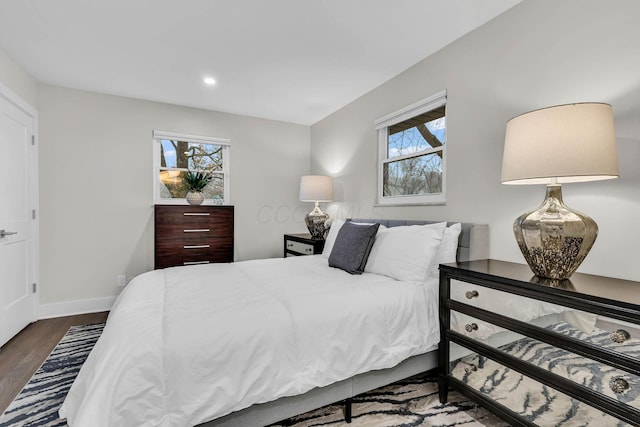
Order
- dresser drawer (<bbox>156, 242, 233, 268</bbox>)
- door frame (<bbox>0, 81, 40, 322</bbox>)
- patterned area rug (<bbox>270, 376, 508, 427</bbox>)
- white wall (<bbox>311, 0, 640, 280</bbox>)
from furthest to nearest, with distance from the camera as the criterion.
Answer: dresser drawer (<bbox>156, 242, 233, 268</bbox>), door frame (<bbox>0, 81, 40, 322</bbox>), patterned area rug (<bbox>270, 376, 508, 427</bbox>), white wall (<bbox>311, 0, 640, 280</bbox>)

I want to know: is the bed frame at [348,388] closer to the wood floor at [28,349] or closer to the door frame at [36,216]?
the wood floor at [28,349]

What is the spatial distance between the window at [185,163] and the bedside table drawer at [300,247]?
1.05m

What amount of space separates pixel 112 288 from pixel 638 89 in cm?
463

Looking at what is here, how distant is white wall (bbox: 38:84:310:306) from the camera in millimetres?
3207

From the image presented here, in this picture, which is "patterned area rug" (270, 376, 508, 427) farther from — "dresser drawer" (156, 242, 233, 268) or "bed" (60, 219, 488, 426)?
"dresser drawer" (156, 242, 233, 268)

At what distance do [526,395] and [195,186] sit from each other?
358 cm

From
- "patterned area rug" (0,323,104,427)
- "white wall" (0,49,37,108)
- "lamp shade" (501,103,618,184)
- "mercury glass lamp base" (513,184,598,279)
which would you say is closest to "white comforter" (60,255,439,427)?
"mercury glass lamp base" (513,184,598,279)

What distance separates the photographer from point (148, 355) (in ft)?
3.73

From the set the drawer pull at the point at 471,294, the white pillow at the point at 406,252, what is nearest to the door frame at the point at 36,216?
the white pillow at the point at 406,252

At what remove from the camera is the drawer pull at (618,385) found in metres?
1.09

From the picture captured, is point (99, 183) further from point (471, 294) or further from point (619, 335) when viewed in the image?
point (619, 335)

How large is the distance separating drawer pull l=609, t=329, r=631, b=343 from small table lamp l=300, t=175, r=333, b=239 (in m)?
2.69

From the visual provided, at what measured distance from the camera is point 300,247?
3.67 meters

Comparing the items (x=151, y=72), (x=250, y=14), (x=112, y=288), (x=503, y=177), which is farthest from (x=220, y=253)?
(x=503, y=177)
